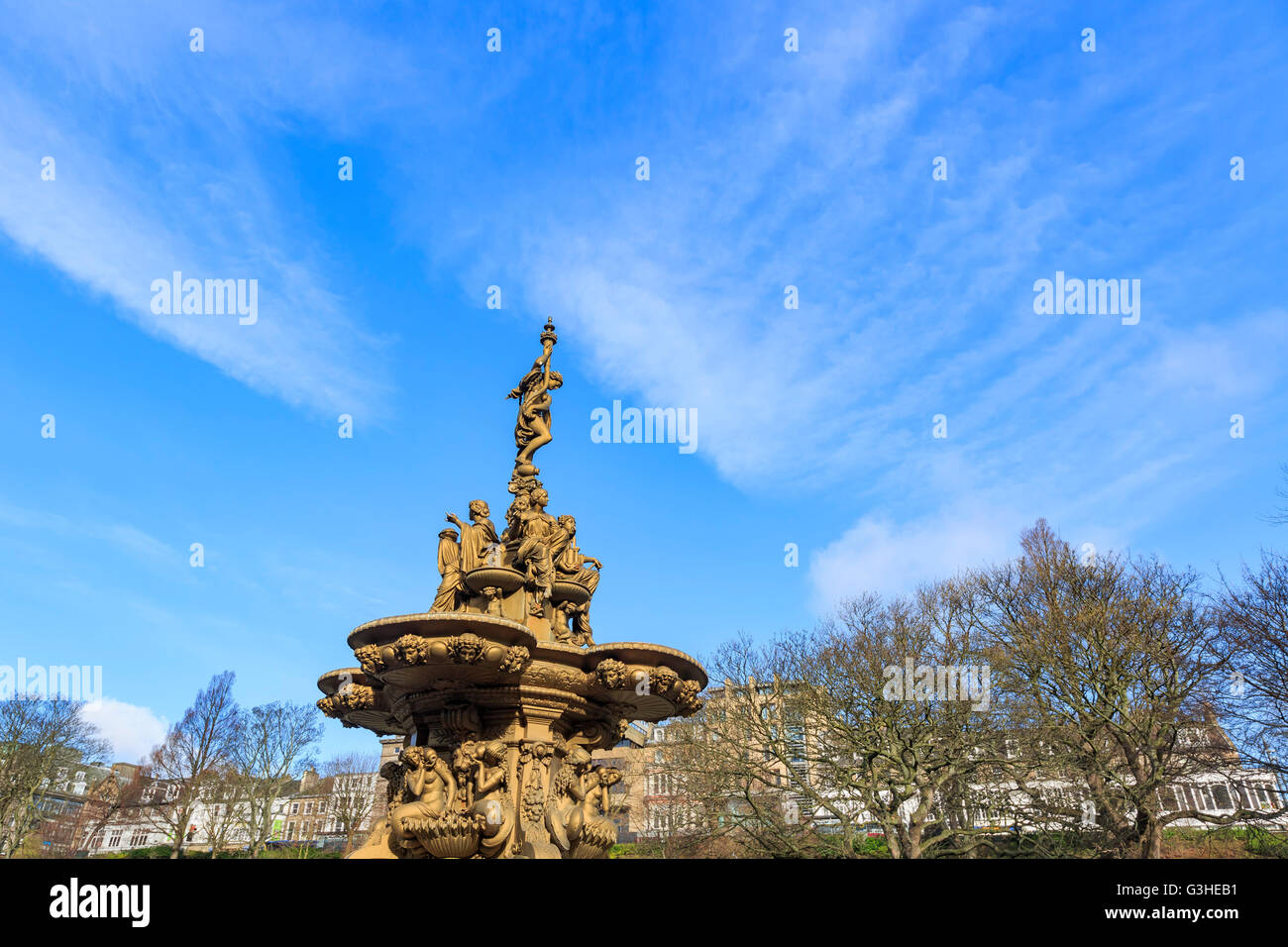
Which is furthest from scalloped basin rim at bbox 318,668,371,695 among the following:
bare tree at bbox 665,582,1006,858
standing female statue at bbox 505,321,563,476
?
bare tree at bbox 665,582,1006,858

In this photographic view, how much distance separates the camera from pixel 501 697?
29.9 ft

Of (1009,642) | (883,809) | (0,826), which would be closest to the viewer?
(883,809)

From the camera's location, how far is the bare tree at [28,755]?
35281 mm

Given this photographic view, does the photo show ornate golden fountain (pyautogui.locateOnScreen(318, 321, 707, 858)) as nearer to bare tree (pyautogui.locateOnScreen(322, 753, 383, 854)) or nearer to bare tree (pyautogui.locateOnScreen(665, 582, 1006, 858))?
bare tree (pyautogui.locateOnScreen(665, 582, 1006, 858))

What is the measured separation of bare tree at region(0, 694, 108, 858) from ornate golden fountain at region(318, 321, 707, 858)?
35.2 metres

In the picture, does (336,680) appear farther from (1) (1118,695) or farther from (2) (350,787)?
(2) (350,787)

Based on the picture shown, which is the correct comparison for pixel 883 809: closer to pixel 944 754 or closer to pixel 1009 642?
pixel 944 754

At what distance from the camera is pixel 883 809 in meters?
22.8

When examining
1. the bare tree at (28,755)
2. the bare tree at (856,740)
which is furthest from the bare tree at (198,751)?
the bare tree at (856,740)

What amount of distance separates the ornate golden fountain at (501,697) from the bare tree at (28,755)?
3516 cm

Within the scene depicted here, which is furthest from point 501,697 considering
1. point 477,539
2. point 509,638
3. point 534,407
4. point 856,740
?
point 856,740

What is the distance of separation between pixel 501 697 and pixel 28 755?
3880cm
